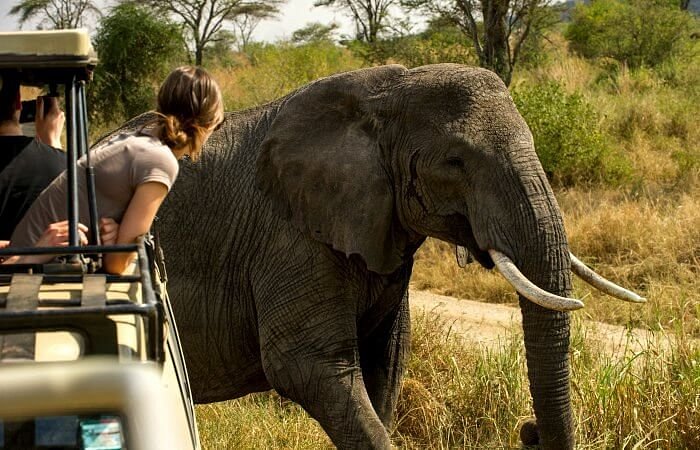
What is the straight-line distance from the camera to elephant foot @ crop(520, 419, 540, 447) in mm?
4230

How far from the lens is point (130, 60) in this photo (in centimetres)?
1614

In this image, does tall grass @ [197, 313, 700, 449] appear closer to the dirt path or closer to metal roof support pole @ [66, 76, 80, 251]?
the dirt path

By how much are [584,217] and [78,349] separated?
6903 mm

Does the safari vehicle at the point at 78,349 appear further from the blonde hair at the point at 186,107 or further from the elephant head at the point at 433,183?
the elephant head at the point at 433,183

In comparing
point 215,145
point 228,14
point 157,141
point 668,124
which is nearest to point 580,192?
Answer: point 668,124

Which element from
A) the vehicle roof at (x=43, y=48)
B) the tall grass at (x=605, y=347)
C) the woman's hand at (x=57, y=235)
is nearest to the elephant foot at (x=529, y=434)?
the tall grass at (x=605, y=347)

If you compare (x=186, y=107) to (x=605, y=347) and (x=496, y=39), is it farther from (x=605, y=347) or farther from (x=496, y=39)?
(x=496, y=39)

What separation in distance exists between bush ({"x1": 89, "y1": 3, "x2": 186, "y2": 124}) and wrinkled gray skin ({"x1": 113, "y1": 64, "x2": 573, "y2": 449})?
11217mm

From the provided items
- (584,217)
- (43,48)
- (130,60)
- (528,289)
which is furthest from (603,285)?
(130,60)

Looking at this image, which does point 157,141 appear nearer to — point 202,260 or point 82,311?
point 82,311

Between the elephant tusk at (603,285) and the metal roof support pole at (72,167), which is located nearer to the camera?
the metal roof support pole at (72,167)

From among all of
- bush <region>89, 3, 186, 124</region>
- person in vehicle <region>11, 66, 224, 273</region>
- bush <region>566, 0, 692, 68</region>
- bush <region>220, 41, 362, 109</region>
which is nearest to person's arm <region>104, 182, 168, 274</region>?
person in vehicle <region>11, 66, 224, 273</region>

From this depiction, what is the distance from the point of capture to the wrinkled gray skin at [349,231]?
3688 millimetres

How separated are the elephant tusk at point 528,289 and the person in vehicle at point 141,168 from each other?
1088 millimetres
